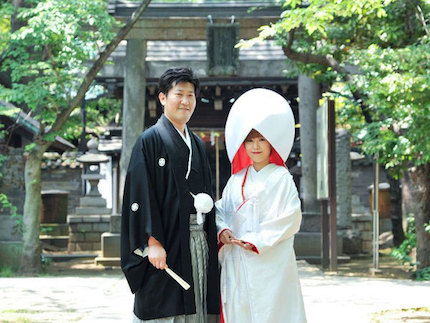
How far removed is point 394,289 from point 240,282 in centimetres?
467

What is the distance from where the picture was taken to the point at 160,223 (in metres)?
3.84

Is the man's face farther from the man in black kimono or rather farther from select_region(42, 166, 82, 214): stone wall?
select_region(42, 166, 82, 214): stone wall

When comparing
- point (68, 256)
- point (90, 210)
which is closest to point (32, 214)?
point (68, 256)

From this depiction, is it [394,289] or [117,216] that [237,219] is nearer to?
[394,289]

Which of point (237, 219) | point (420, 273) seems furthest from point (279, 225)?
point (420, 273)

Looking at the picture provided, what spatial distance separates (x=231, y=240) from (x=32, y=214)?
873cm

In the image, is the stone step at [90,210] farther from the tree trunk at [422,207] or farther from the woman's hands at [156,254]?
the woman's hands at [156,254]

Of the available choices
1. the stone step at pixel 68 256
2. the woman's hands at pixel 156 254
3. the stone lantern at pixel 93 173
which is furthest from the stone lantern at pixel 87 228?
the woman's hands at pixel 156 254

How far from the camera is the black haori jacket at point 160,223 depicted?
12.5 feet

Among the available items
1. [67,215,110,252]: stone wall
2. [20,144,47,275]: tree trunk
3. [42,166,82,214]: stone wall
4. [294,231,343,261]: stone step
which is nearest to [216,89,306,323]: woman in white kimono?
[20,144,47,275]: tree trunk

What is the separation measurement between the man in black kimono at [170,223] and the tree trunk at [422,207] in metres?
7.65

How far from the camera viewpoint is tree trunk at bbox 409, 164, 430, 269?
11.0 metres

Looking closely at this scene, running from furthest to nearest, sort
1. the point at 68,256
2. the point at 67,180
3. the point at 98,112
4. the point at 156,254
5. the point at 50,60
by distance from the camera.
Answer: the point at 67,180
the point at 98,112
the point at 68,256
the point at 50,60
the point at 156,254

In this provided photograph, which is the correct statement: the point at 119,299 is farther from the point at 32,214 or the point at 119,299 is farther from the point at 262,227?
the point at 32,214
